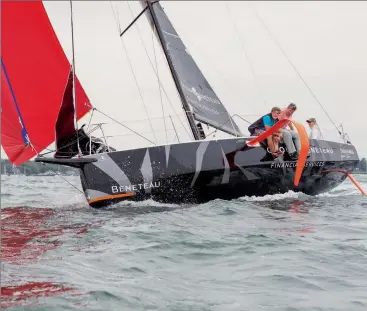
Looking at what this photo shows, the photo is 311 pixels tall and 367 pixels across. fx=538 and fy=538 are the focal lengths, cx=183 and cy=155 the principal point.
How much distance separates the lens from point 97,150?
892cm

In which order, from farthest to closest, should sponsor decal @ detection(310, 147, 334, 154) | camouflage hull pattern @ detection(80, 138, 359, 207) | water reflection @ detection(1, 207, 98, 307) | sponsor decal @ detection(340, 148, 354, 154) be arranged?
1. sponsor decal @ detection(340, 148, 354, 154)
2. sponsor decal @ detection(310, 147, 334, 154)
3. camouflage hull pattern @ detection(80, 138, 359, 207)
4. water reflection @ detection(1, 207, 98, 307)

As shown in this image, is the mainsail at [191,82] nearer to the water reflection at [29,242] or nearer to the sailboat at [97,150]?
the sailboat at [97,150]

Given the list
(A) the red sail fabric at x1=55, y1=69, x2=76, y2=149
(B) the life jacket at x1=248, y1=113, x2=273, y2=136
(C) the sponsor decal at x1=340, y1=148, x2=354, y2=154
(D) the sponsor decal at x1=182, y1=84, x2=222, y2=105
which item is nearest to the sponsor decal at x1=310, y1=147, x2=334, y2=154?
(C) the sponsor decal at x1=340, y1=148, x2=354, y2=154

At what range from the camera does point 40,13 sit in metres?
8.75

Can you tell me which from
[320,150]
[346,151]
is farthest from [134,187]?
[346,151]

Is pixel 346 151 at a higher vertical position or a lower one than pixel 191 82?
lower

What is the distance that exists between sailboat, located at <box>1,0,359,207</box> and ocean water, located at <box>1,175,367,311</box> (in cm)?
97

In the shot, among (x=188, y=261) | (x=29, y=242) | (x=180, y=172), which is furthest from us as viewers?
(x=180, y=172)

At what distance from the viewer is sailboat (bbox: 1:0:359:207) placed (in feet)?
27.1

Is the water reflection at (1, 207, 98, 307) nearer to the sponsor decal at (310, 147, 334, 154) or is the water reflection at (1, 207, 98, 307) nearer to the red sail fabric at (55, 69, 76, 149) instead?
the red sail fabric at (55, 69, 76, 149)

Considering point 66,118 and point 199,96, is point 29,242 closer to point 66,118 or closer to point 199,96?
point 66,118

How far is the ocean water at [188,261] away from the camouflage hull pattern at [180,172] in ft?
3.02

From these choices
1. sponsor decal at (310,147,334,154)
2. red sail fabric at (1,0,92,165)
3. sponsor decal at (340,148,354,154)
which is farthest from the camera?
sponsor decal at (340,148,354,154)

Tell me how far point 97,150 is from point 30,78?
1595 mm
